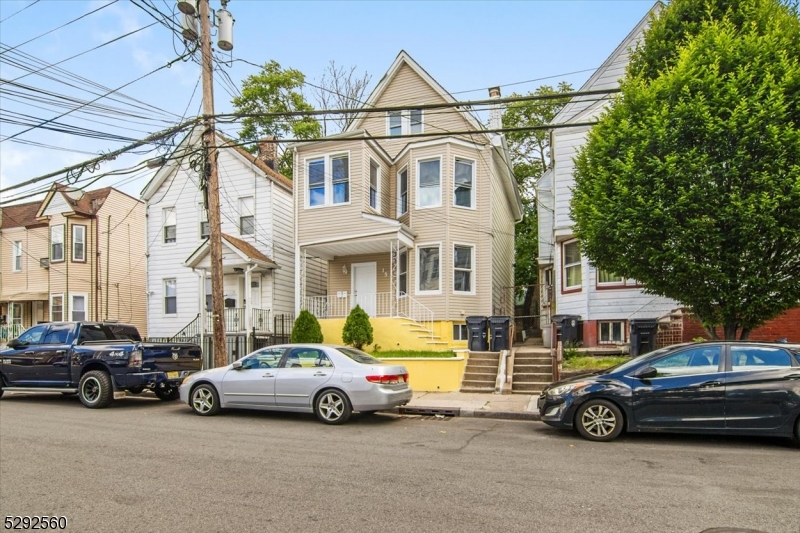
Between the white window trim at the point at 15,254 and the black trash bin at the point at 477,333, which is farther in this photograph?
the white window trim at the point at 15,254

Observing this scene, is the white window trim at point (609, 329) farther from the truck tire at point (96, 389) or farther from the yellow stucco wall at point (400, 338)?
the truck tire at point (96, 389)

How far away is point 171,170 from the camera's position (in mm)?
22219

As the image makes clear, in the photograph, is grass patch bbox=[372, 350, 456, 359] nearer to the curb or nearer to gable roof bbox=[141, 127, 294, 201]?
the curb

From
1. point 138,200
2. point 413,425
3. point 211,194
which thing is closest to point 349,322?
point 211,194

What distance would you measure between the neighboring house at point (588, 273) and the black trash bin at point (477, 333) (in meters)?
3.06

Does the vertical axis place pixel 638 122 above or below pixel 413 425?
above

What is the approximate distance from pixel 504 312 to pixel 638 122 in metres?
12.4

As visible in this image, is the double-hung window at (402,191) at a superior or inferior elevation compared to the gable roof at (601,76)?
inferior

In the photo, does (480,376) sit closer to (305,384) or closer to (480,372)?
(480,372)

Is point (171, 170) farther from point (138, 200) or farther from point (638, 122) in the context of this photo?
point (638, 122)

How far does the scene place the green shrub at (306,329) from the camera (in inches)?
615

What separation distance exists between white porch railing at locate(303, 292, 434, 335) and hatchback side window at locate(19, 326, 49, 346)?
7.31 metres

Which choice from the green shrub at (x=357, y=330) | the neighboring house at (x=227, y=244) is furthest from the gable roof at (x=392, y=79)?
the green shrub at (x=357, y=330)

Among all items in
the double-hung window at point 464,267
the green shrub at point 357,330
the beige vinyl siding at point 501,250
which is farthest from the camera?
the beige vinyl siding at point 501,250
